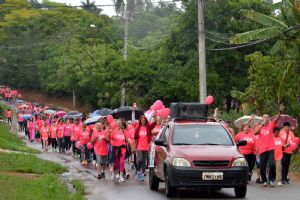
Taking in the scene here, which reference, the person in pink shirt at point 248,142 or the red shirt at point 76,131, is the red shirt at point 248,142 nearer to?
the person in pink shirt at point 248,142

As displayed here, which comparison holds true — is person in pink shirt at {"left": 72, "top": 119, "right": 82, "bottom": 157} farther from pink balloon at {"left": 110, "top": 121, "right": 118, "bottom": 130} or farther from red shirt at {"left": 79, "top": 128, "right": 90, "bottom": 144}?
pink balloon at {"left": 110, "top": 121, "right": 118, "bottom": 130}

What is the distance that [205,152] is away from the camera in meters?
14.5

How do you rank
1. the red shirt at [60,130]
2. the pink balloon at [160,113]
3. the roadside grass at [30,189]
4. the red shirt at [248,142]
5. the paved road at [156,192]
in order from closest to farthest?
the roadside grass at [30,189] < the paved road at [156,192] < the red shirt at [248,142] < the pink balloon at [160,113] < the red shirt at [60,130]

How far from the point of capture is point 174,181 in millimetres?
14414

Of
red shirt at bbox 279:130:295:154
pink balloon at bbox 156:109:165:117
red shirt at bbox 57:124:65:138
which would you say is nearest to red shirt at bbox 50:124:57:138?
red shirt at bbox 57:124:65:138

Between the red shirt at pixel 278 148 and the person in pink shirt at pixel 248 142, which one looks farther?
the person in pink shirt at pixel 248 142

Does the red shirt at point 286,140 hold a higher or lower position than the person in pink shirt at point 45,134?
higher

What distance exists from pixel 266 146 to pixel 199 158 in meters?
4.18

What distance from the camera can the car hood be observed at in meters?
14.4

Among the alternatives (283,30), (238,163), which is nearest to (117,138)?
(238,163)

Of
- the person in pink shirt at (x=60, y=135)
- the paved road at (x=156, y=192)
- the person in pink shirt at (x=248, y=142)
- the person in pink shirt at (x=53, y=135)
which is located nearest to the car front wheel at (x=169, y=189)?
the paved road at (x=156, y=192)

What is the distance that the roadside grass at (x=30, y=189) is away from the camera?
47.0 feet

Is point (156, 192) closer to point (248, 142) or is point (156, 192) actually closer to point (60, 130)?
point (248, 142)

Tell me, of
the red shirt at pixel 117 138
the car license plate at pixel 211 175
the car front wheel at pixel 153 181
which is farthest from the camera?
the red shirt at pixel 117 138
